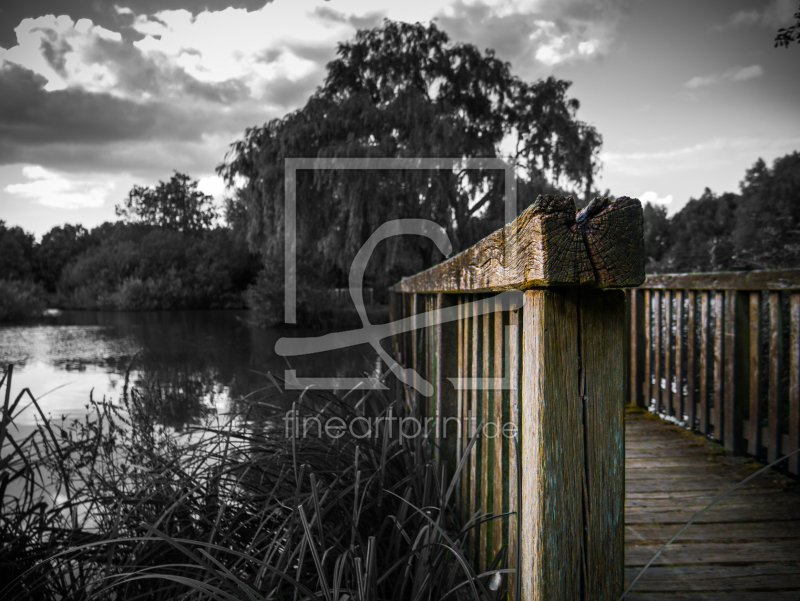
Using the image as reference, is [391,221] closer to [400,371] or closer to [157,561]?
[400,371]

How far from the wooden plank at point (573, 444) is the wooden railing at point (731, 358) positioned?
2.00 metres

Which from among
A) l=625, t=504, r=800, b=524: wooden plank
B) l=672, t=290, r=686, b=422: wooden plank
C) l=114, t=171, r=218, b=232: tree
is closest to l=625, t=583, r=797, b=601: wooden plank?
l=625, t=504, r=800, b=524: wooden plank

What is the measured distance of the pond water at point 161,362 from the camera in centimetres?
491

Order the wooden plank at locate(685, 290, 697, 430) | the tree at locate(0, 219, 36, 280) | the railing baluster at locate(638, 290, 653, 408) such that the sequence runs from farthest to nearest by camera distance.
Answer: the tree at locate(0, 219, 36, 280)
the railing baluster at locate(638, 290, 653, 408)
the wooden plank at locate(685, 290, 697, 430)

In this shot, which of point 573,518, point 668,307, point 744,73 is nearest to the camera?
point 573,518

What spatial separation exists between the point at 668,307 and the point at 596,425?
2819 millimetres

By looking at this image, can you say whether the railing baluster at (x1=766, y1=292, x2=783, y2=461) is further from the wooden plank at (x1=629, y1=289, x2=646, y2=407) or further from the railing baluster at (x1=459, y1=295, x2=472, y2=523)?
the railing baluster at (x1=459, y1=295, x2=472, y2=523)

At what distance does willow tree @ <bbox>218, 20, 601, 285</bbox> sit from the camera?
30.3 feet

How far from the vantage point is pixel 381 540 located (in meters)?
1.57

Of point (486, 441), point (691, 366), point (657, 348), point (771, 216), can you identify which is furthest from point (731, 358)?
point (771, 216)

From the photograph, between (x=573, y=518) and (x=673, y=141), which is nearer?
(x=573, y=518)

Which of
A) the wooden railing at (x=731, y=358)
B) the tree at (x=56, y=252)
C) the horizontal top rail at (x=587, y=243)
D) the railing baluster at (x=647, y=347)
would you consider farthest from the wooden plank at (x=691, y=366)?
the tree at (x=56, y=252)

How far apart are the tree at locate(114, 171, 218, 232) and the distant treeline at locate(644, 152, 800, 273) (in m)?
37.7

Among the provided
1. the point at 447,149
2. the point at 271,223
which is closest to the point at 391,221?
the point at 447,149
